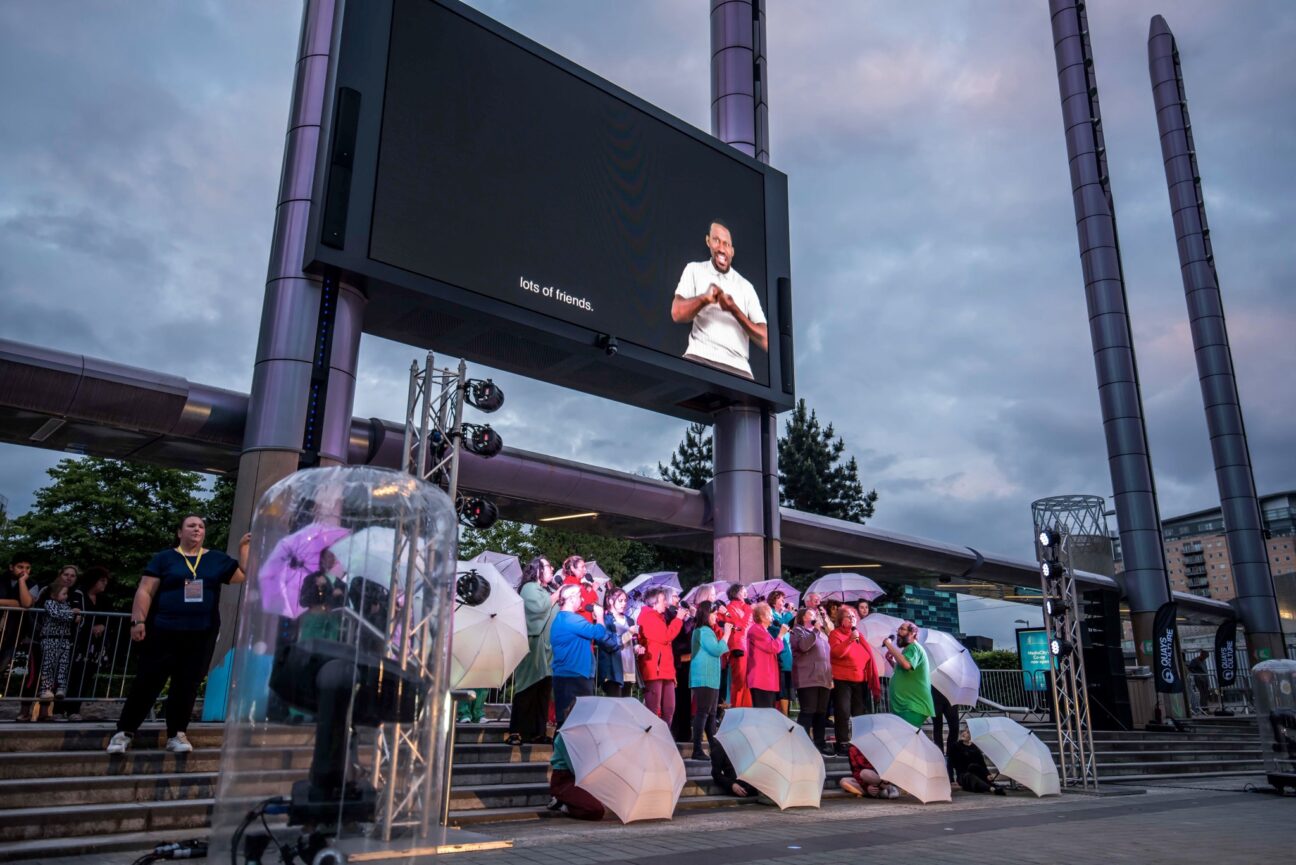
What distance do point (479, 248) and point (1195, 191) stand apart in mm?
35845

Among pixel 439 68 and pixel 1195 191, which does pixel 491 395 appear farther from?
pixel 1195 191

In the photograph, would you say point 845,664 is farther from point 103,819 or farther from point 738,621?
point 103,819

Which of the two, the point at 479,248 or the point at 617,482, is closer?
the point at 479,248

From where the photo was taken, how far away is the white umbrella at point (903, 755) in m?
9.73

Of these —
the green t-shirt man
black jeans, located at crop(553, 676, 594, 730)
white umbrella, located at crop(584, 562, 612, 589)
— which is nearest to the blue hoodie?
black jeans, located at crop(553, 676, 594, 730)

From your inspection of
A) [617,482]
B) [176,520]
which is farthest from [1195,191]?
[176,520]

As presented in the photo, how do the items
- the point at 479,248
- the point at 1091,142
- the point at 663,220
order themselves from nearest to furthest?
1. the point at 479,248
2. the point at 663,220
3. the point at 1091,142

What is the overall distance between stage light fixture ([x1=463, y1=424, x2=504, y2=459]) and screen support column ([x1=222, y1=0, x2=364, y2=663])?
8.26 feet

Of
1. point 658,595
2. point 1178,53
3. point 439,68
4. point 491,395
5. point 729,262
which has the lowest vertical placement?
point 658,595

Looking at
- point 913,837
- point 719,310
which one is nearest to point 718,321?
point 719,310

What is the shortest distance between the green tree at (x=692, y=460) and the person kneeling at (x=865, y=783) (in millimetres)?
28577

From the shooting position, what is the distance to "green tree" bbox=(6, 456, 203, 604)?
105ft

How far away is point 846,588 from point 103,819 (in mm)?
12242

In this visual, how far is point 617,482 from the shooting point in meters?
17.3
